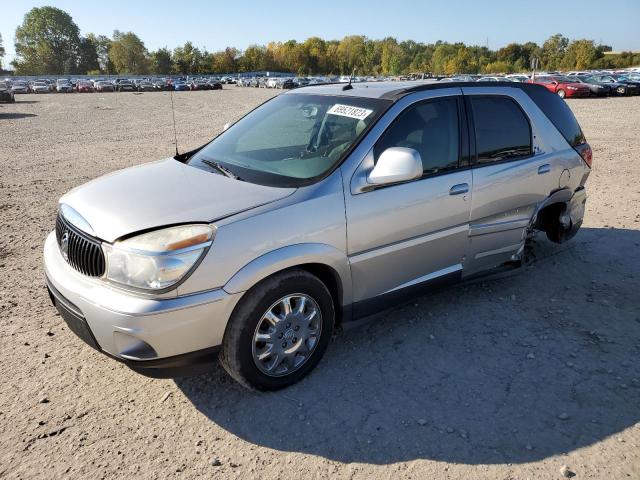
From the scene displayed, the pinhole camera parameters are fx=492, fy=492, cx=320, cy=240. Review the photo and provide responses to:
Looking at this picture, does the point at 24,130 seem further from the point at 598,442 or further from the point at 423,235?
the point at 598,442

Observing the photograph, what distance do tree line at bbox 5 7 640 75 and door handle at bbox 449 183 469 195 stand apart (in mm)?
110886

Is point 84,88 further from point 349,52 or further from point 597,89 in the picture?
point 349,52

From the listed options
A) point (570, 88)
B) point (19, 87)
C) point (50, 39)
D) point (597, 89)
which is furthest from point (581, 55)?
point (50, 39)

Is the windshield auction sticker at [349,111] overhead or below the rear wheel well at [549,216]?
overhead

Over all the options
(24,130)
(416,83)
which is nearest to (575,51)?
(24,130)

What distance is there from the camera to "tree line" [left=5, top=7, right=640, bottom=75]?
112m

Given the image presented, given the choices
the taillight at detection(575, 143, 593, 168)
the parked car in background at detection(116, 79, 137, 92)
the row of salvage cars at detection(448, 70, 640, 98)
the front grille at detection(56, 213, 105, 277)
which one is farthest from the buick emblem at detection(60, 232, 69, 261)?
the parked car in background at detection(116, 79, 137, 92)

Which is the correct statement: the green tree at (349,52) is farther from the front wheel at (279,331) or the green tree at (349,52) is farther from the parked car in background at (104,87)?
the front wheel at (279,331)

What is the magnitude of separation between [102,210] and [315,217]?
1.29 meters

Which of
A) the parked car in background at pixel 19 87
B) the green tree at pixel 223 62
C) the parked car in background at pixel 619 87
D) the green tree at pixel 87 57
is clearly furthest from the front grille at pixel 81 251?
the green tree at pixel 87 57

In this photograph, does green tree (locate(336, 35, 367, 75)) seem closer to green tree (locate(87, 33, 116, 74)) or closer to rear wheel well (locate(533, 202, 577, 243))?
green tree (locate(87, 33, 116, 74))

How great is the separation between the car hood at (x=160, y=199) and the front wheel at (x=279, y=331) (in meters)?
0.51

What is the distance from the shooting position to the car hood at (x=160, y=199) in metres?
2.78

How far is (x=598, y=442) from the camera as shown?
2740mm
